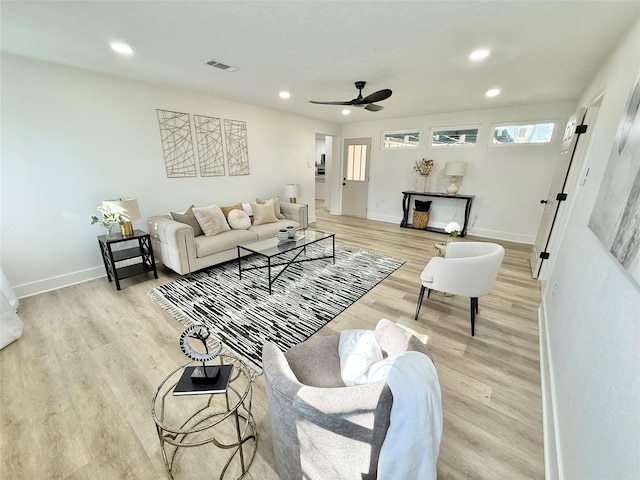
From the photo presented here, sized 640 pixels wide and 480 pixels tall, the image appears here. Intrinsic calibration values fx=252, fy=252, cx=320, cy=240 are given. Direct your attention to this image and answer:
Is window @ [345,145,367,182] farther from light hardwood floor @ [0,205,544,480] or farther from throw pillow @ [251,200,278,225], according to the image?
light hardwood floor @ [0,205,544,480]

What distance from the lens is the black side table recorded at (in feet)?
9.41

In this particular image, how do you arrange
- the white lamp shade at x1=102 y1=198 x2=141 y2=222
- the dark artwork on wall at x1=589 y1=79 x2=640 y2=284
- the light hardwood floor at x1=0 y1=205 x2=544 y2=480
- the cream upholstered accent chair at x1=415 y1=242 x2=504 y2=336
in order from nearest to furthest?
1. the dark artwork on wall at x1=589 y1=79 x2=640 y2=284
2. the light hardwood floor at x1=0 y1=205 x2=544 y2=480
3. the cream upholstered accent chair at x1=415 y1=242 x2=504 y2=336
4. the white lamp shade at x1=102 y1=198 x2=141 y2=222

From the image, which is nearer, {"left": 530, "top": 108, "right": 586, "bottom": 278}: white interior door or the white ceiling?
the white ceiling

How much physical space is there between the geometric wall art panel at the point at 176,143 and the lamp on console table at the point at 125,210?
0.85 metres

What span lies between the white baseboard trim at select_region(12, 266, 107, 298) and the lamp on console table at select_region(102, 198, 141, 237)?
0.72 meters

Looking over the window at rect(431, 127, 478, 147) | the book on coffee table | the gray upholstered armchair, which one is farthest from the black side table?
the window at rect(431, 127, 478, 147)

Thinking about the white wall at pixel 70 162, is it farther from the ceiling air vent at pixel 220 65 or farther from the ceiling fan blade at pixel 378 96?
the ceiling fan blade at pixel 378 96

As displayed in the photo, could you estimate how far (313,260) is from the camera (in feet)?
12.5

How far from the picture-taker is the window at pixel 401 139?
5.65 m

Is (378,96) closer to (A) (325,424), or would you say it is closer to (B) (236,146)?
(B) (236,146)

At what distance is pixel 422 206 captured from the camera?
18.4ft

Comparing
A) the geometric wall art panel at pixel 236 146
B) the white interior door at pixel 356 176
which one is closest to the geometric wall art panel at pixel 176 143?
the geometric wall art panel at pixel 236 146

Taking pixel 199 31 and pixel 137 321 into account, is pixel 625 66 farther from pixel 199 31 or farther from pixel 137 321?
pixel 137 321

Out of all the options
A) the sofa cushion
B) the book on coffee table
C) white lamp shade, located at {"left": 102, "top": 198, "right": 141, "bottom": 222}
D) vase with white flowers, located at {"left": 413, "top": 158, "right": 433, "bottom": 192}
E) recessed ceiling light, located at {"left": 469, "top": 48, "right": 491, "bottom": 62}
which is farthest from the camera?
vase with white flowers, located at {"left": 413, "top": 158, "right": 433, "bottom": 192}
